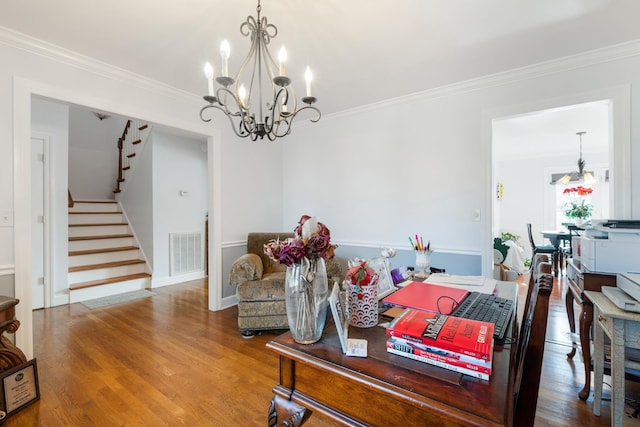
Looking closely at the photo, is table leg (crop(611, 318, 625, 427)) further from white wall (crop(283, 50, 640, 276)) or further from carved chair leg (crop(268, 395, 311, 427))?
carved chair leg (crop(268, 395, 311, 427))

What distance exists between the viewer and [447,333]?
0.79 meters

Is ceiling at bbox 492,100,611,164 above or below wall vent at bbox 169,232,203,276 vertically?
above

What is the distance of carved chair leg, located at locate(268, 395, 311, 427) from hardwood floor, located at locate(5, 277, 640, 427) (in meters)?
0.89

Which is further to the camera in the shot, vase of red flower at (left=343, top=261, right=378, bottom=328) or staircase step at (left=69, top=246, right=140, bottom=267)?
staircase step at (left=69, top=246, right=140, bottom=267)

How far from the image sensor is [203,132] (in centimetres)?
323

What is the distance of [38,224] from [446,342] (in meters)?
4.57

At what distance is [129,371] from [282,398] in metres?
1.86

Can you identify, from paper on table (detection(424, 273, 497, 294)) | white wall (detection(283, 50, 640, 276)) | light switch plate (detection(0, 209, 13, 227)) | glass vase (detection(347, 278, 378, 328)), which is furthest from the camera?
white wall (detection(283, 50, 640, 276))

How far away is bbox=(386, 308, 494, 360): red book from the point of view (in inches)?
28.1

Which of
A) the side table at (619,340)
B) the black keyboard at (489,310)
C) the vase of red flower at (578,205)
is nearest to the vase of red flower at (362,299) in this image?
the black keyboard at (489,310)

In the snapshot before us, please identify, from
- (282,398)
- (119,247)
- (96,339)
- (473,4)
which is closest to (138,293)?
(119,247)

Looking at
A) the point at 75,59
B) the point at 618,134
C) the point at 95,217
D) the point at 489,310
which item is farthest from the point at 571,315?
the point at 95,217

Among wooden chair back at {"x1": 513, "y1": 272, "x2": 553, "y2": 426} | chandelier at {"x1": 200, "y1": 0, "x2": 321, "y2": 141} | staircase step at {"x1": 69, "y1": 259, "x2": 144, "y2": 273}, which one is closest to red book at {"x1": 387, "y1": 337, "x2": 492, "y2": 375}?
wooden chair back at {"x1": 513, "y1": 272, "x2": 553, "y2": 426}

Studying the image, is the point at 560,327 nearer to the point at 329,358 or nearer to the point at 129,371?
the point at 329,358
